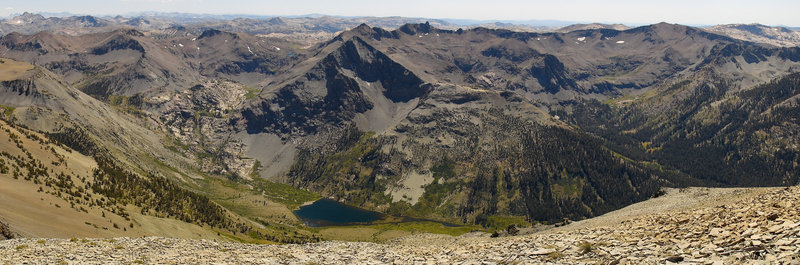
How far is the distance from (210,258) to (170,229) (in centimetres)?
8288

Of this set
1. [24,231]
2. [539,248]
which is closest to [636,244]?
[539,248]

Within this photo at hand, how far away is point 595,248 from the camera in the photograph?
134 ft

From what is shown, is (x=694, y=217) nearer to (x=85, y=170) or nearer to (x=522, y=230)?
(x=522, y=230)

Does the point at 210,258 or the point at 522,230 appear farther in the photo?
the point at 522,230

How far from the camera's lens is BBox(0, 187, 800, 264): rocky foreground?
30516 mm

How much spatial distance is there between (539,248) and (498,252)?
219 inches

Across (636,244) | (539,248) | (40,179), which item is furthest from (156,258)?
(40,179)

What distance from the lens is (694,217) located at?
45.5 metres

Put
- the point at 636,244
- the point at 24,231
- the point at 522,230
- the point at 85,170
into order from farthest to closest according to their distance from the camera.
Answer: the point at 85,170 < the point at 522,230 < the point at 24,231 < the point at 636,244

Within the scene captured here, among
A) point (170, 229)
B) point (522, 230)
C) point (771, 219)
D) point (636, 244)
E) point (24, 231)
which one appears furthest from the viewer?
point (170, 229)

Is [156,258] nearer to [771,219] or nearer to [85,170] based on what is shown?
[771,219]

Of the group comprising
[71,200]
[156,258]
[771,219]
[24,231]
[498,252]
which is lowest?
[71,200]

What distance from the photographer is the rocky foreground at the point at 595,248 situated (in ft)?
100

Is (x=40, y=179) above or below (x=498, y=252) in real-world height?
below
